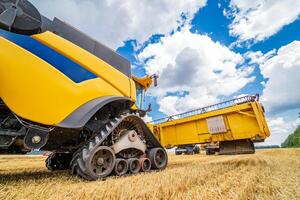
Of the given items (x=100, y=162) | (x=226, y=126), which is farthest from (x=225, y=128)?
(x=100, y=162)

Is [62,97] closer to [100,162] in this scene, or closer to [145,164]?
[100,162]

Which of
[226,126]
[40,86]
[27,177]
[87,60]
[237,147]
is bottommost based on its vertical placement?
[27,177]

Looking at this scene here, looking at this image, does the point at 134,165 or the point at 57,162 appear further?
the point at 57,162

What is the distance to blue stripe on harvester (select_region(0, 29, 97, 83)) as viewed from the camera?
307 cm

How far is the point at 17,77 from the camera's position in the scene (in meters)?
2.80

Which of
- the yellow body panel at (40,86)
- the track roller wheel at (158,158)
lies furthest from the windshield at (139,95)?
the yellow body panel at (40,86)

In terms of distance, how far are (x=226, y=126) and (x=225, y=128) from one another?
0.07m

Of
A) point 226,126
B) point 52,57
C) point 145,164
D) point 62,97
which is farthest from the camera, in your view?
point 226,126

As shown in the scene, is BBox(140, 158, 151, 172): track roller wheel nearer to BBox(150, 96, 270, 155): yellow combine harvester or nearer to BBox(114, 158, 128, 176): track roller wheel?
BBox(114, 158, 128, 176): track roller wheel

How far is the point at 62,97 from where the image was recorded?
3.09 m

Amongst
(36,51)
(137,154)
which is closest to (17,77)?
(36,51)

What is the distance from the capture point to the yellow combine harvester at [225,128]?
5.64 m

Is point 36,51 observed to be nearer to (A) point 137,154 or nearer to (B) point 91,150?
(B) point 91,150

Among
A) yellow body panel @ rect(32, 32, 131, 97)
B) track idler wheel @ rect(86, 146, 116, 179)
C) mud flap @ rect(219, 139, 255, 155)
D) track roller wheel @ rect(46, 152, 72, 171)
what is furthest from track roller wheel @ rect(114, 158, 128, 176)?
mud flap @ rect(219, 139, 255, 155)
